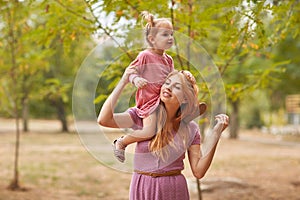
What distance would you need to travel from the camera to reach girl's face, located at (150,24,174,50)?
2348mm

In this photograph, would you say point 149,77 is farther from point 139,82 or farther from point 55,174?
point 55,174

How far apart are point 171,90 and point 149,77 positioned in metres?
0.14

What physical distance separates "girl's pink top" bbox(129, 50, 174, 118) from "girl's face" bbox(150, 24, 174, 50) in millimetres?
54

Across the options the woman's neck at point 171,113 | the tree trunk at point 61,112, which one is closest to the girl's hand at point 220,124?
the woman's neck at point 171,113

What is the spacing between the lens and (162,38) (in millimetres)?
2348

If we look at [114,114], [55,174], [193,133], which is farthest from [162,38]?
[55,174]

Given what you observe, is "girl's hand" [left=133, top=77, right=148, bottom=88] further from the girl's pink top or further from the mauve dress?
the mauve dress

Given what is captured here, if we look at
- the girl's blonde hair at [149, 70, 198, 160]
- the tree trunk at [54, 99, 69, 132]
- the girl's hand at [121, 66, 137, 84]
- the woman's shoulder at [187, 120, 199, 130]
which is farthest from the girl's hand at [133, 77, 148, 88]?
the tree trunk at [54, 99, 69, 132]

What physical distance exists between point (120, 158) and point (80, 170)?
10.2m

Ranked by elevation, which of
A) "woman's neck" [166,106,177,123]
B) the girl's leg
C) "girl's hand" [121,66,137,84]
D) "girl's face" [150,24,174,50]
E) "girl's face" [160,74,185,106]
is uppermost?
"girl's face" [150,24,174,50]

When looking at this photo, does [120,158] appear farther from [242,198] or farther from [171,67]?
[242,198]

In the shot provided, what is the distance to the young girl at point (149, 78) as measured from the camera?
91.4 inches

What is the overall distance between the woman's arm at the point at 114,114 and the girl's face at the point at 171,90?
0.66ft

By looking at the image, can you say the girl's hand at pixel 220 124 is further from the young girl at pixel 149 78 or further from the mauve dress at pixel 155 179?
the young girl at pixel 149 78
